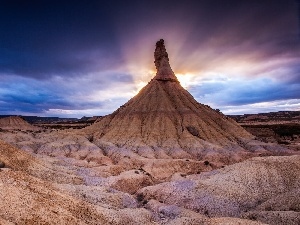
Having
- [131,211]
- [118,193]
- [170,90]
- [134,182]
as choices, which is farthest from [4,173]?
[170,90]

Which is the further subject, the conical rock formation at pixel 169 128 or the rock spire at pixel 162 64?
the rock spire at pixel 162 64

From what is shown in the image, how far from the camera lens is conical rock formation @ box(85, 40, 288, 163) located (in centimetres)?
6794

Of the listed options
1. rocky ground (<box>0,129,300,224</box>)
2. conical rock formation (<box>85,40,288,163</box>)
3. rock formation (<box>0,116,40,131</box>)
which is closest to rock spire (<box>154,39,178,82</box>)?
conical rock formation (<box>85,40,288,163</box>)

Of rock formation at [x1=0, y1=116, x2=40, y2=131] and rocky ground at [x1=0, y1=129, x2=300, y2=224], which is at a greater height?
rock formation at [x1=0, y1=116, x2=40, y2=131]

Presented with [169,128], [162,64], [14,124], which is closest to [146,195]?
[169,128]

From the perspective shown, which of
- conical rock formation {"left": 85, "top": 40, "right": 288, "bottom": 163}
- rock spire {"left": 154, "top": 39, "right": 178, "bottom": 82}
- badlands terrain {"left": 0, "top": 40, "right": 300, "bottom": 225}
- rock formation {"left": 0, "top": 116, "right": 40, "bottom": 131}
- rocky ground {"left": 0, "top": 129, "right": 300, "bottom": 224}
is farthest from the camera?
rock formation {"left": 0, "top": 116, "right": 40, "bottom": 131}

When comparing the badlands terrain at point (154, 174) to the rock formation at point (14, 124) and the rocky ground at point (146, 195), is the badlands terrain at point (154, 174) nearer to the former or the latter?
the rocky ground at point (146, 195)

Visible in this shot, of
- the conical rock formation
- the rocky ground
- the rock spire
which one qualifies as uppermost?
the rock spire

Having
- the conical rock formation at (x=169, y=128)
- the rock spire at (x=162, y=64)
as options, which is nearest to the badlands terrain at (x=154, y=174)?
the conical rock formation at (x=169, y=128)

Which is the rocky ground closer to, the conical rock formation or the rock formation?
the conical rock formation

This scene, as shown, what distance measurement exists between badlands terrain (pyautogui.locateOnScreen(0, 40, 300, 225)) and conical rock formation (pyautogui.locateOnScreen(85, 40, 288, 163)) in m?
0.23

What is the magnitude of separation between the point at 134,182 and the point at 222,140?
37.0m

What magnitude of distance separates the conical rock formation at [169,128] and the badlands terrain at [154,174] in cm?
23

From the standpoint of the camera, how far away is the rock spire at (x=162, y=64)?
92.8 meters
